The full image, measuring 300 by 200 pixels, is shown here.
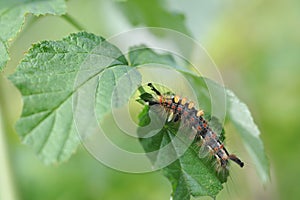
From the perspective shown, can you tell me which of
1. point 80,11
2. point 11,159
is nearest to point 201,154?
point 11,159

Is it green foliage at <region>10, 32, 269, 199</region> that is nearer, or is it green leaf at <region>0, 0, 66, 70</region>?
green foliage at <region>10, 32, 269, 199</region>

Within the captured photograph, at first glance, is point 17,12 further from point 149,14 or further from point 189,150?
point 149,14

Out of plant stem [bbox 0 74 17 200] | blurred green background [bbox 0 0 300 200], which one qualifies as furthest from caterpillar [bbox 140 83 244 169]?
blurred green background [bbox 0 0 300 200]

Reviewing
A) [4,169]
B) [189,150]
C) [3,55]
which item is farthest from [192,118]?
[4,169]

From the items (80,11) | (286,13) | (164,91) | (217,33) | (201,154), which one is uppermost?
(286,13)

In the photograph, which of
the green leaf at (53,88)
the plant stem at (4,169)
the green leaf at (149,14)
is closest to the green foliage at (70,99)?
the green leaf at (53,88)

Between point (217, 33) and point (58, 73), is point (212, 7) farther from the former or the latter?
point (58, 73)

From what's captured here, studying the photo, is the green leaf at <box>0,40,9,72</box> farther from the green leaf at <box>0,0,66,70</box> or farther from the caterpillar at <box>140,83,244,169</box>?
the caterpillar at <box>140,83,244,169</box>

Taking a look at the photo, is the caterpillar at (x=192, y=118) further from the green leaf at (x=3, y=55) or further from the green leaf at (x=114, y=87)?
the green leaf at (x=3, y=55)
